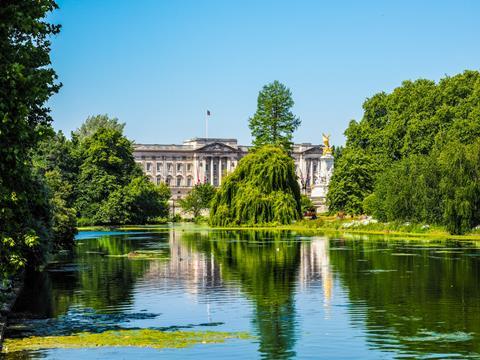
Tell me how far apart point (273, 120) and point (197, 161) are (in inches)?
3319

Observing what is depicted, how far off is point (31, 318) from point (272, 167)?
60070 mm

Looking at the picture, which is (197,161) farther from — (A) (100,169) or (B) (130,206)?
(B) (130,206)

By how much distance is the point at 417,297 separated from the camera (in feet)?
84.2

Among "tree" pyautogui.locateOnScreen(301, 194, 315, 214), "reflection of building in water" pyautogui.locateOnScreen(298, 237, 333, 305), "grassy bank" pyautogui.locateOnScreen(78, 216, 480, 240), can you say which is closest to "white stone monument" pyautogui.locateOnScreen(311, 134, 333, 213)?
"tree" pyautogui.locateOnScreen(301, 194, 315, 214)

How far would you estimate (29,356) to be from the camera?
1739 cm

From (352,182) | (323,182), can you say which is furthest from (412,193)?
(323,182)

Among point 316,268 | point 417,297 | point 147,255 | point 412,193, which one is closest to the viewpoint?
point 417,297

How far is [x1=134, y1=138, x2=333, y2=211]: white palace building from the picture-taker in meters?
190

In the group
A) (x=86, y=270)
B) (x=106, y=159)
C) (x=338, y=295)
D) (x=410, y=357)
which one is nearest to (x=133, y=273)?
(x=86, y=270)

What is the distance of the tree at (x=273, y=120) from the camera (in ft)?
352

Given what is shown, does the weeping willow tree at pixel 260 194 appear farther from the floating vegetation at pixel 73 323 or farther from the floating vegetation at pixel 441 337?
the floating vegetation at pixel 441 337

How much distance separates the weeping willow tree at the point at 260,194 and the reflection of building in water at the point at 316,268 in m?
27.6

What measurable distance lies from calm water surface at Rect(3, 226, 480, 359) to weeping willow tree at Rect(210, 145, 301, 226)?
36126mm

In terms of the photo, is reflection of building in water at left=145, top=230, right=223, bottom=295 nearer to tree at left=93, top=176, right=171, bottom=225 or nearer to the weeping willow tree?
the weeping willow tree
